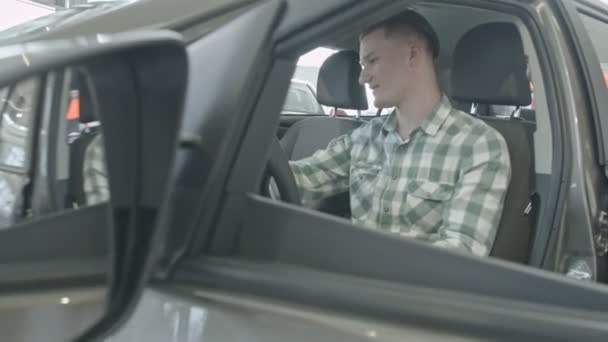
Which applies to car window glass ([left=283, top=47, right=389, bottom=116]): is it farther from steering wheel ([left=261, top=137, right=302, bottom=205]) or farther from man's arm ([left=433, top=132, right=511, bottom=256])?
man's arm ([left=433, top=132, right=511, bottom=256])

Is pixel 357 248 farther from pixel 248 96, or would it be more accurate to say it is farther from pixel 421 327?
pixel 248 96

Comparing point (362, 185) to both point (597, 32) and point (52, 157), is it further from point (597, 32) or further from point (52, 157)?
point (52, 157)

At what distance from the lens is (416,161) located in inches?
74.7

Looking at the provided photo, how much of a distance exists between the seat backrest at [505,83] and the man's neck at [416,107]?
106 millimetres

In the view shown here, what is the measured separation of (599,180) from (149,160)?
4.51 ft

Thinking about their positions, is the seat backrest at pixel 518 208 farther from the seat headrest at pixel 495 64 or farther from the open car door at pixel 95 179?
the open car door at pixel 95 179

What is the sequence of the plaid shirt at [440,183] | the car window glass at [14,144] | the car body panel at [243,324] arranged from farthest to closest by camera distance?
the plaid shirt at [440,183], the car body panel at [243,324], the car window glass at [14,144]

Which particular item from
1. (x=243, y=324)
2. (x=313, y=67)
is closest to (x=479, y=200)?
(x=243, y=324)

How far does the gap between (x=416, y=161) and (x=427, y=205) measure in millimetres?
139

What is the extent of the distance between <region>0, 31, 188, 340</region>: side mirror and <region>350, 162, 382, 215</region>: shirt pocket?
1.20 metres

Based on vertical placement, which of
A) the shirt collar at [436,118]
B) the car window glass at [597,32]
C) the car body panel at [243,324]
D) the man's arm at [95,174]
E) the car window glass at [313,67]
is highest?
the car window glass at [597,32]

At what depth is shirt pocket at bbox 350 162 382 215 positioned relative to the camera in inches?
78.8

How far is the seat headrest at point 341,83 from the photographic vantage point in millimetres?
2727

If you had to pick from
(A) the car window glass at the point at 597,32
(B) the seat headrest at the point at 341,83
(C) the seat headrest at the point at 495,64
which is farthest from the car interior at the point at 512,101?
(B) the seat headrest at the point at 341,83
